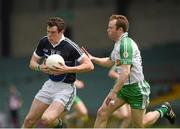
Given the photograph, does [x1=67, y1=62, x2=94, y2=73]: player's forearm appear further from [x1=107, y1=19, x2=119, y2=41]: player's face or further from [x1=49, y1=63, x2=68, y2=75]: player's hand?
[x1=107, y1=19, x2=119, y2=41]: player's face

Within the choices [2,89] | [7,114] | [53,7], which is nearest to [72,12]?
[53,7]

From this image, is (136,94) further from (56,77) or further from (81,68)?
(56,77)

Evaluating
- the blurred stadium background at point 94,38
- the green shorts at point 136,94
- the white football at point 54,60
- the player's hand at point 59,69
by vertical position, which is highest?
the white football at point 54,60

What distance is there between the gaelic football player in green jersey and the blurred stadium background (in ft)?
47.7

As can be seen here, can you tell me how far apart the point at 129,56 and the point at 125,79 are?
0.38 metres

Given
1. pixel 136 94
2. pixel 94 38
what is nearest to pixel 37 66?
pixel 136 94

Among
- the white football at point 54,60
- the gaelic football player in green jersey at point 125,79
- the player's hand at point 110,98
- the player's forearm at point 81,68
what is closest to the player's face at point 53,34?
the white football at point 54,60

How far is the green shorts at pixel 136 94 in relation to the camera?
36.5ft

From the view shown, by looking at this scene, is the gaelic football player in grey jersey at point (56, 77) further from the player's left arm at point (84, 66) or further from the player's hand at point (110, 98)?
the player's hand at point (110, 98)

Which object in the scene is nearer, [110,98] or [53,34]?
[110,98]

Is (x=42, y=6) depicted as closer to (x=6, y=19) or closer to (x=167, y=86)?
(x=6, y=19)

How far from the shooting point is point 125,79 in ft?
34.7

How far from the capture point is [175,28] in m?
32.8

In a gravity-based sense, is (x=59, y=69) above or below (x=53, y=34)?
below
